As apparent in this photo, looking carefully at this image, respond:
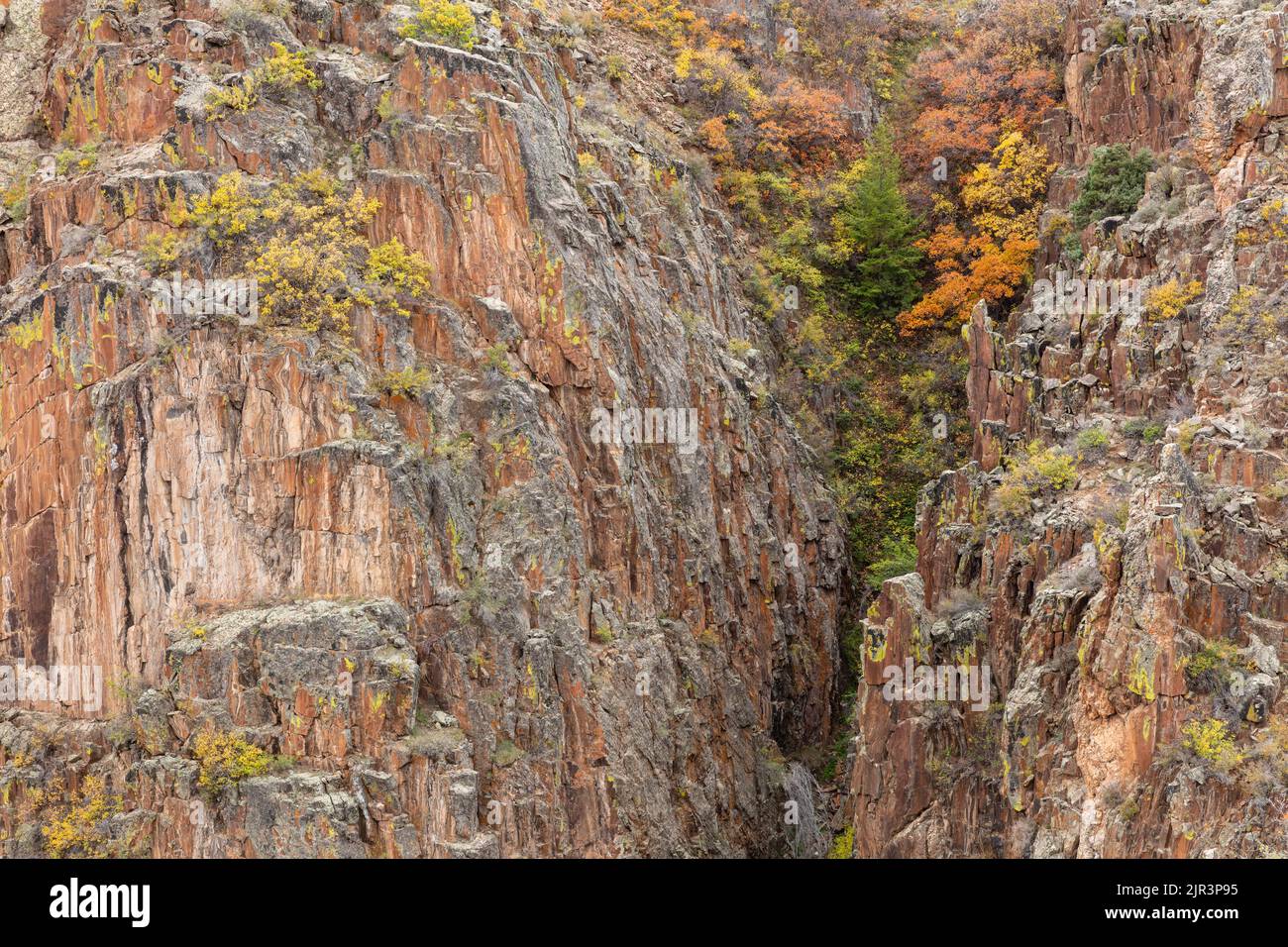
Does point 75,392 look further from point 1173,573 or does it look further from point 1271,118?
point 1271,118

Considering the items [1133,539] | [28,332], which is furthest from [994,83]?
[28,332]

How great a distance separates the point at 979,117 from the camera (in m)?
56.2

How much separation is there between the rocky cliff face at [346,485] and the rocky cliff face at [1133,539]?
816cm

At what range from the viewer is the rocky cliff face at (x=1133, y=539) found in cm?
3322

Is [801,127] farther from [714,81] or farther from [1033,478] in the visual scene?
[1033,478]

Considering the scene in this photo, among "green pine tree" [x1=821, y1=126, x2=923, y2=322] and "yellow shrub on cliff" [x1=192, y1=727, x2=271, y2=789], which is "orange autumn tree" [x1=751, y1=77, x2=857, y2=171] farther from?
"yellow shrub on cliff" [x1=192, y1=727, x2=271, y2=789]

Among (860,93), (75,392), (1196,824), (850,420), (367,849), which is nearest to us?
(1196,824)

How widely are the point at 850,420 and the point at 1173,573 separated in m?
22.9

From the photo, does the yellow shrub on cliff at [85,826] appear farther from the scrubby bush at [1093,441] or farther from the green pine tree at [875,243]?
the green pine tree at [875,243]

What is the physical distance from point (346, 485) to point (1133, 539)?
1977 cm

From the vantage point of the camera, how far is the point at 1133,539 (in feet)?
114

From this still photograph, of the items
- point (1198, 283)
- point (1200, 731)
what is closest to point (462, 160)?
point (1198, 283)

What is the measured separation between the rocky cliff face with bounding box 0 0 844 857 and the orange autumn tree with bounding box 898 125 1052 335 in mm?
13464

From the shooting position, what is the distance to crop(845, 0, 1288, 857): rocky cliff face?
1308 inches
